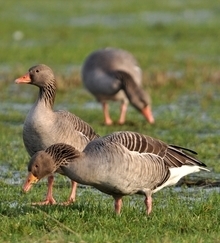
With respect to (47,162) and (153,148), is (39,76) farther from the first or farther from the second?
(47,162)

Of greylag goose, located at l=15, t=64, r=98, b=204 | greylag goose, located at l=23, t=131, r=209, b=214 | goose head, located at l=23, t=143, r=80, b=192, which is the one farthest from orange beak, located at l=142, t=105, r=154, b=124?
goose head, located at l=23, t=143, r=80, b=192

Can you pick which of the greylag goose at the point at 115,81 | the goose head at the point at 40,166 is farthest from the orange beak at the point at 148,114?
the goose head at the point at 40,166

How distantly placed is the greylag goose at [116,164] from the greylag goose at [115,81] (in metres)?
6.64

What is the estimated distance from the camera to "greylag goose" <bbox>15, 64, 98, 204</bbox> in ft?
29.9

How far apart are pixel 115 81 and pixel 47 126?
22.8ft

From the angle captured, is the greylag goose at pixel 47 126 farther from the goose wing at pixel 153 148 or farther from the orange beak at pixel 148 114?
the orange beak at pixel 148 114

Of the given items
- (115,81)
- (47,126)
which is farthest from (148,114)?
(47,126)

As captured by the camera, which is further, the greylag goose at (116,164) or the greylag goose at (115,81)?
the greylag goose at (115,81)

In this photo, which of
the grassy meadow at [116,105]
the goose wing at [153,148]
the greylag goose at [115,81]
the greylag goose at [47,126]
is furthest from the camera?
the greylag goose at [115,81]

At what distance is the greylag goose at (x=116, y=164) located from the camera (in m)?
7.71

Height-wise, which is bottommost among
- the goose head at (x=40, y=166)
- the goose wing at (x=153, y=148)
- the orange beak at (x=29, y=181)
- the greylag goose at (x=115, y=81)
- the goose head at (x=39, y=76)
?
the orange beak at (x=29, y=181)

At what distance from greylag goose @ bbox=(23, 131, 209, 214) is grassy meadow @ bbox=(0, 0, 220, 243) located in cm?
30

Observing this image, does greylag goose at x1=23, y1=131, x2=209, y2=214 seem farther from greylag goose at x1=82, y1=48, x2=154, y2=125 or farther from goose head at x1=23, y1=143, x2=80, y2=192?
greylag goose at x1=82, y1=48, x2=154, y2=125

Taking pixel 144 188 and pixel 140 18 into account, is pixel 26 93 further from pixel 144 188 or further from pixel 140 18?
pixel 140 18
